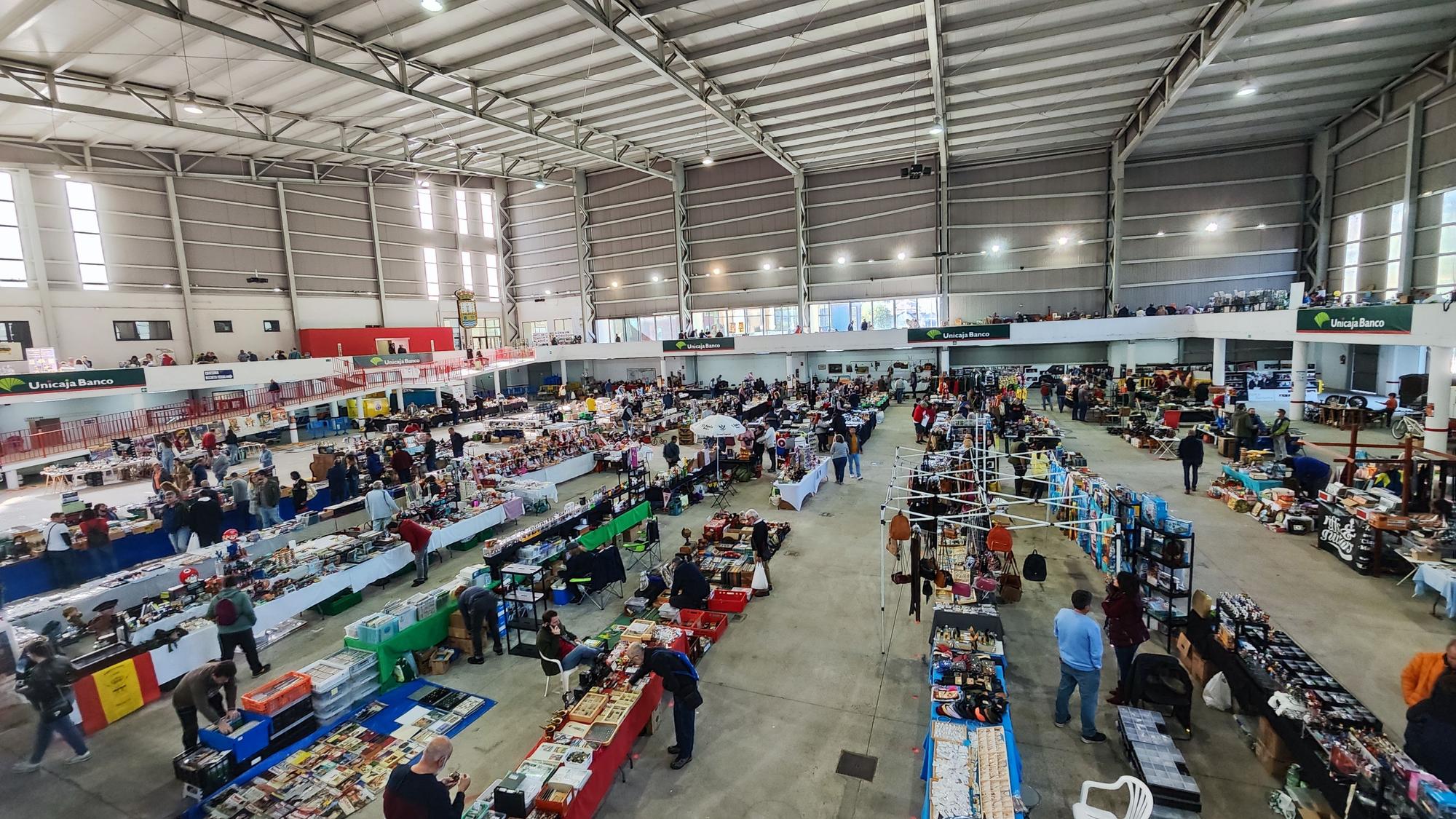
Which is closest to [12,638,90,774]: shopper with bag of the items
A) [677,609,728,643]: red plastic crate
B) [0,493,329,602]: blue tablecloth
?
[0,493,329,602]: blue tablecloth

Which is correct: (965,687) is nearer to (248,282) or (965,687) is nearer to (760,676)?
(760,676)

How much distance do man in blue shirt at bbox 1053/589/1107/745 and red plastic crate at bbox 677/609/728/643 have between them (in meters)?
3.66

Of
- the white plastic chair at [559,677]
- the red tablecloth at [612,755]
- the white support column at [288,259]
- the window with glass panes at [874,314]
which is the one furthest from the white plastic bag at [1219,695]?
the white support column at [288,259]

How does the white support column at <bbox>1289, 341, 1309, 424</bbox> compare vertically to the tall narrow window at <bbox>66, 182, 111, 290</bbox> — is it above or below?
below

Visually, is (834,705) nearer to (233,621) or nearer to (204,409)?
(233,621)

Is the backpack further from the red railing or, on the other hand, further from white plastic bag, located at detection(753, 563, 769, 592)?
the red railing

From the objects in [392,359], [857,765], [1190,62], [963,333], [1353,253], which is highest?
[1190,62]

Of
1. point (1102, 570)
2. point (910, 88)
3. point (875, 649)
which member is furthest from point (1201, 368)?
point (875, 649)

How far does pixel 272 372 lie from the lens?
22422 millimetres

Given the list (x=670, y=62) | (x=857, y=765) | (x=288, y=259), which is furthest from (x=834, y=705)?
(x=288, y=259)

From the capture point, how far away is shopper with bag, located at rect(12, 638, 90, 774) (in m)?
5.27

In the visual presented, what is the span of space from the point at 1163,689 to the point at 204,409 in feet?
90.4

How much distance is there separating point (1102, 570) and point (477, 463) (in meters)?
12.1

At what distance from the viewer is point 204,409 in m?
21.3
